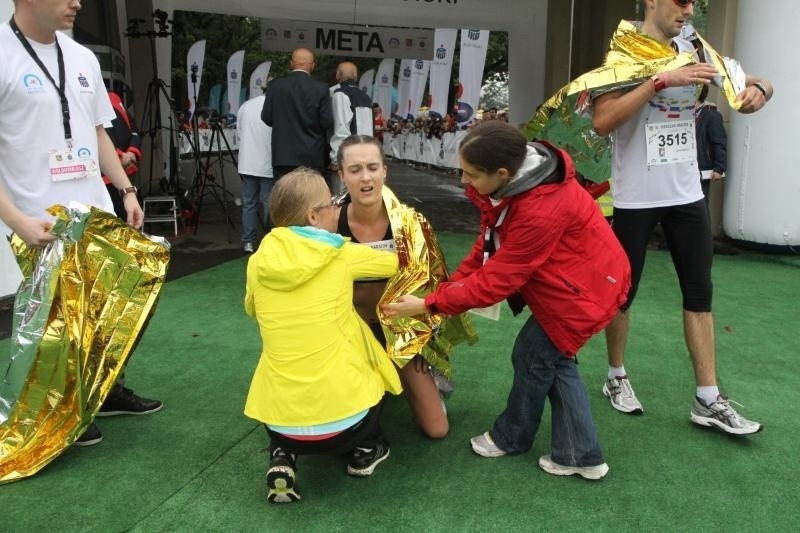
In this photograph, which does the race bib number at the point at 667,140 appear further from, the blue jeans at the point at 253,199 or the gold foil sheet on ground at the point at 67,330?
the blue jeans at the point at 253,199

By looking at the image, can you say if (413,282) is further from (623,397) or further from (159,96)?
(159,96)

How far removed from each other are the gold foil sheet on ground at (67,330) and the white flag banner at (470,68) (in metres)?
9.45

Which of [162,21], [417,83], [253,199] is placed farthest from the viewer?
[417,83]

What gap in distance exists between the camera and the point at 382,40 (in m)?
10.2

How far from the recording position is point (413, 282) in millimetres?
2588

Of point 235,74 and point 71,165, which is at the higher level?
point 235,74

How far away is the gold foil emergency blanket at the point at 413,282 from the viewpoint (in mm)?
2574

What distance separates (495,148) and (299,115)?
404 cm

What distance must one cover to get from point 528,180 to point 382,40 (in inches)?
338

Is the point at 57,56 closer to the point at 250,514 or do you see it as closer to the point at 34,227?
the point at 34,227

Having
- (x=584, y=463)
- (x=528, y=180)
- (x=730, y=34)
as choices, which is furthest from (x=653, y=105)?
(x=730, y=34)

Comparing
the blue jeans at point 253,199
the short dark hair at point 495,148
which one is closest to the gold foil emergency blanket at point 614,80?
the short dark hair at point 495,148

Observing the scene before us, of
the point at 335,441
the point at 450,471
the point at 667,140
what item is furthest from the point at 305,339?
the point at 667,140

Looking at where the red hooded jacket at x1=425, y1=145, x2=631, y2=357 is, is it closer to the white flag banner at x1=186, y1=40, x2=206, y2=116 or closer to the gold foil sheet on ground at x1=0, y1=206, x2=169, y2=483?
the gold foil sheet on ground at x1=0, y1=206, x2=169, y2=483
